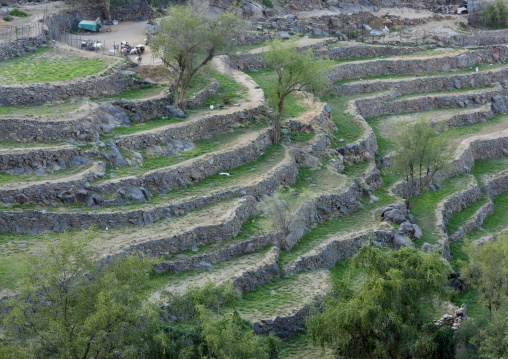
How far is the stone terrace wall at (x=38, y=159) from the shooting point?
40.8 m

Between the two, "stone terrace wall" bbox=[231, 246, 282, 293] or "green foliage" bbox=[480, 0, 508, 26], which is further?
"green foliage" bbox=[480, 0, 508, 26]

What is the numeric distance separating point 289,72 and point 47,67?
56.2ft

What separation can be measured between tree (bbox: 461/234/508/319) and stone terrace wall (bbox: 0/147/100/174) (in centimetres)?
2251

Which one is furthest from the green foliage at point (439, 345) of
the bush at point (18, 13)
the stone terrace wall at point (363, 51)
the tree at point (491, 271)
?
the bush at point (18, 13)

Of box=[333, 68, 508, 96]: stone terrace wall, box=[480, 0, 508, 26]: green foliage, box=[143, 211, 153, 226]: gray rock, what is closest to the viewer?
box=[143, 211, 153, 226]: gray rock

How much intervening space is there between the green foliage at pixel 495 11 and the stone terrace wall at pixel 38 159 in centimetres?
6096

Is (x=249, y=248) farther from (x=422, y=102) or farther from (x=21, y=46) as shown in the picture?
(x=422, y=102)

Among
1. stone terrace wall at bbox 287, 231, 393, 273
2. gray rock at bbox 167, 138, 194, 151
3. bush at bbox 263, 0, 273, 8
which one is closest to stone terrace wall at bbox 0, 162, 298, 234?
gray rock at bbox 167, 138, 194, 151

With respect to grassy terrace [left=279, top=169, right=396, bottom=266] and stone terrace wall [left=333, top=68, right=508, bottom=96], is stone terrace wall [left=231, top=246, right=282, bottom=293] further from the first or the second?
stone terrace wall [left=333, top=68, right=508, bottom=96]

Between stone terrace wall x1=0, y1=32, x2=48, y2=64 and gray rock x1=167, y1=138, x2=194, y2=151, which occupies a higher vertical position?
stone terrace wall x1=0, y1=32, x2=48, y2=64

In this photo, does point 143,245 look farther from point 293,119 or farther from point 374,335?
point 293,119

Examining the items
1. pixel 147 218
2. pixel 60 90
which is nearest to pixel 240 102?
pixel 60 90

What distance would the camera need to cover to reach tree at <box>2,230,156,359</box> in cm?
2677

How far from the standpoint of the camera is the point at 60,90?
159 ft
